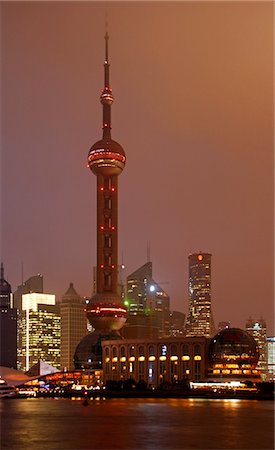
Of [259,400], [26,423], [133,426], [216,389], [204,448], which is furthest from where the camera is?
[216,389]

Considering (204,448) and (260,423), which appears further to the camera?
(260,423)

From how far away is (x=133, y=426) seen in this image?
9125 centimetres

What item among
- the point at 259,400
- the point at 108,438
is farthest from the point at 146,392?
the point at 108,438

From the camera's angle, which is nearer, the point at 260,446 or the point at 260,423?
the point at 260,446

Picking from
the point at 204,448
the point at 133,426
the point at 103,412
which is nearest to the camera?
the point at 204,448

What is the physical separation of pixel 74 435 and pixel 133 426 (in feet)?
34.0

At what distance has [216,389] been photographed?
198625mm

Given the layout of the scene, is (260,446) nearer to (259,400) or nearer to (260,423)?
(260,423)

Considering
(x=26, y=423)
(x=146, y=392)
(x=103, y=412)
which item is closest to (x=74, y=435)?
(x=26, y=423)

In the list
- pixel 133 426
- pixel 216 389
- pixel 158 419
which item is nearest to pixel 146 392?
pixel 216 389

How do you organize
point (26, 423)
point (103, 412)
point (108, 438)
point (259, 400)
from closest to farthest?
point (108, 438), point (26, 423), point (103, 412), point (259, 400)

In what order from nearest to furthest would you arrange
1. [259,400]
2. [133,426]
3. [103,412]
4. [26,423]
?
[133,426] < [26,423] < [103,412] < [259,400]

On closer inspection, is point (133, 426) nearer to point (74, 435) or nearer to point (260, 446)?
point (74, 435)

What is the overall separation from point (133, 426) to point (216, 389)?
4347 inches
